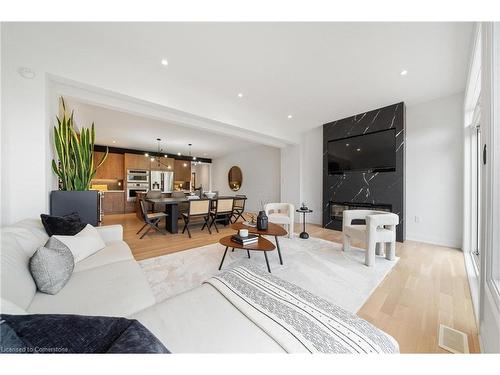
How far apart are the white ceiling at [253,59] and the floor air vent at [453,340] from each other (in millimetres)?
2642

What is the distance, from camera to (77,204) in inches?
84.7

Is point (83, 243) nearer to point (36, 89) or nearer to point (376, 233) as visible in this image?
point (36, 89)

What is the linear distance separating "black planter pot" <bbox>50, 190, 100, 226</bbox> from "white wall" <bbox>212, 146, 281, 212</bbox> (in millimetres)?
4982

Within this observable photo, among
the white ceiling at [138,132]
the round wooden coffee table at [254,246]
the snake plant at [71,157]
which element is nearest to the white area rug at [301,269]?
the round wooden coffee table at [254,246]

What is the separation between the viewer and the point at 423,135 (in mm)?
3348

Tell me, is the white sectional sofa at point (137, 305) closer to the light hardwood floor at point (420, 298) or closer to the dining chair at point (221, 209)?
the light hardwood floor at point (420, 298)

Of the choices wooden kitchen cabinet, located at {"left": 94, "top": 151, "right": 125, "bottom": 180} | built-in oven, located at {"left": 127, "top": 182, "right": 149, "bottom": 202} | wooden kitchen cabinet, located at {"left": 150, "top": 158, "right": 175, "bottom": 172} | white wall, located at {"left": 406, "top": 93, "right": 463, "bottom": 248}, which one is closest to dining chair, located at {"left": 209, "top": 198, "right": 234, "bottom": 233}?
white wall, located at {"left": 406, "top": 93, "right": 463, "bottom": 248}

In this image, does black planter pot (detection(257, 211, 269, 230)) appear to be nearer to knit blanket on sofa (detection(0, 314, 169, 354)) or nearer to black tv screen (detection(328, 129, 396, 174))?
knit blanket on sofa (detection(0, 314, 169, 354))

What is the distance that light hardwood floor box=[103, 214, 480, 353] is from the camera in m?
1.29

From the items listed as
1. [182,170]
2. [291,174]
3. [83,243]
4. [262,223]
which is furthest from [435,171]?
[182,170]

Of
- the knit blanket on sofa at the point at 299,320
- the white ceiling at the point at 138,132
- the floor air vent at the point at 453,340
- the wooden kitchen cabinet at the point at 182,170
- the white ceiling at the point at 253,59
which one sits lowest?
the floor air vent at the point at 453,340

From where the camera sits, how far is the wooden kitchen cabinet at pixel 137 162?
6594 mm
